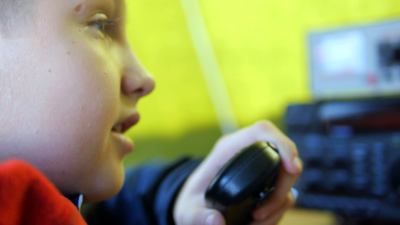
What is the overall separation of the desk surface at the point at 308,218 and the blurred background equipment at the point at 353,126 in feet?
0.25

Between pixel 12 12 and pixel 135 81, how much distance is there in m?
0.13

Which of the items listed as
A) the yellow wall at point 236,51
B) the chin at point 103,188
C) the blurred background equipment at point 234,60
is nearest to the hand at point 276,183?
the chin at point 103,188

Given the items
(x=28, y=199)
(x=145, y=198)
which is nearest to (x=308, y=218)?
(x=145, y=198)

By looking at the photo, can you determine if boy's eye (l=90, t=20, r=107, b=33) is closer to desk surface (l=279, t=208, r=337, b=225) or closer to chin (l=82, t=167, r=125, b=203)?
chin (l=82, t=167, r=125, b=203)

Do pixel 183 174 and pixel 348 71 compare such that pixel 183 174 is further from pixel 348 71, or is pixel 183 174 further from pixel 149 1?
pixel 149 1

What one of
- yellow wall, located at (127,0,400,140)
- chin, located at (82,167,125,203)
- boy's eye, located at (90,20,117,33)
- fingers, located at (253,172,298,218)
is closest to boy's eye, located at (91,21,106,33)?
boy's eye, located at (90,20,117,33)

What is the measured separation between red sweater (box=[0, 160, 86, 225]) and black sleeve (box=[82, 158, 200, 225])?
314 millimetres

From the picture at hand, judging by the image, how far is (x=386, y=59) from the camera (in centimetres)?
61

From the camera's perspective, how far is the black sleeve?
520mm

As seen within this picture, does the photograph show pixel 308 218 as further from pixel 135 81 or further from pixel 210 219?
pixel 135 81

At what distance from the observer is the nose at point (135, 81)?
34 centimetres

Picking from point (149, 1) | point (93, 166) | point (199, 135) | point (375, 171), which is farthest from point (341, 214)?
point (149, 1)

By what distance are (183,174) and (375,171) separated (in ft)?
1.02

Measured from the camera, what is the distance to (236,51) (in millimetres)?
932
